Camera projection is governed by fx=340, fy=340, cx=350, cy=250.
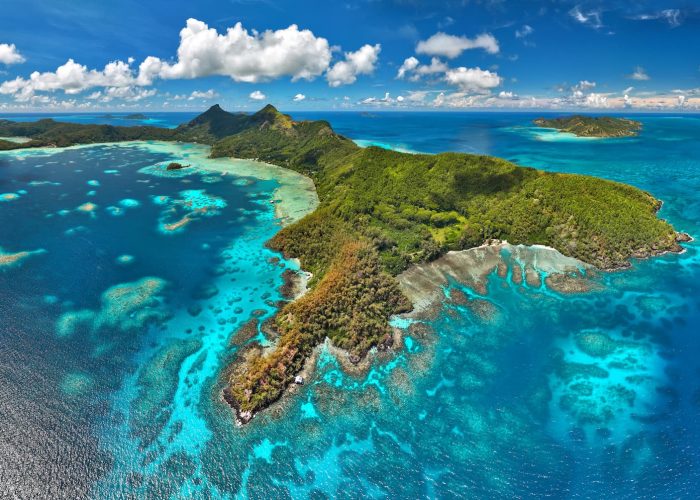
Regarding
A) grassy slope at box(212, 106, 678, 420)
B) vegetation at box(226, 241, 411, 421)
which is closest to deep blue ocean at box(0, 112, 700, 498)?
vegetation at box(226, 241, 411, 421)

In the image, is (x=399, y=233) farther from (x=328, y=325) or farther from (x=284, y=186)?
(x=284, y=186)

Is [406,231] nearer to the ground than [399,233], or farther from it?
farther from it

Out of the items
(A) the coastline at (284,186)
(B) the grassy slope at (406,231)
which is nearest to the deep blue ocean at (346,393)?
(B) the grassy slope at (406,231)

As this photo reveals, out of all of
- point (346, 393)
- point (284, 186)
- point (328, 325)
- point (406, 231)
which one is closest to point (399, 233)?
point (406, 231)

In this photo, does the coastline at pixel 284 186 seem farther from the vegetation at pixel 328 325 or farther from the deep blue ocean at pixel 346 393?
the vegetation at pixel 328 325

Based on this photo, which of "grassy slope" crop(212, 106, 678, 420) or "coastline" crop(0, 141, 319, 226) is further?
"coastline" crop(0, 141, 319, 226)

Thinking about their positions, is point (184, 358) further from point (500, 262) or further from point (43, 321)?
point (500, 262)

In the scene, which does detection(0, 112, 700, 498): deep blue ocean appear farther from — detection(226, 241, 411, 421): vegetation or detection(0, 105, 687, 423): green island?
detection(0, 105, 687, 423): green island
